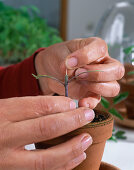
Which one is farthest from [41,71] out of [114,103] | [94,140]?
[94,140]

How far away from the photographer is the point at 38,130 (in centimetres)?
35

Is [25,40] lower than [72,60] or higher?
lower

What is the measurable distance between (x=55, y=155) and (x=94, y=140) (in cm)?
7

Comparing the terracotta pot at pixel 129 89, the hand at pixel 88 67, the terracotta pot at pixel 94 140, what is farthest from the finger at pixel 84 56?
the terracotta pot at pixel 129 89

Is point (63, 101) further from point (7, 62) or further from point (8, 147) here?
point (7, 62)

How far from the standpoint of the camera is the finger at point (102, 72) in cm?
54

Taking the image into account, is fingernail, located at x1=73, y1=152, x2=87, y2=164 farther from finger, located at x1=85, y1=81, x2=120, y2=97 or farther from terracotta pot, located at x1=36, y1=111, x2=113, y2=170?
finger, located at x1=85, y1=81, x2=120, y2=97

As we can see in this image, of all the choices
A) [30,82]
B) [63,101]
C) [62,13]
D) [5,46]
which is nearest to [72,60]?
[63,101]

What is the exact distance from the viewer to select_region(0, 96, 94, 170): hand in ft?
1.14

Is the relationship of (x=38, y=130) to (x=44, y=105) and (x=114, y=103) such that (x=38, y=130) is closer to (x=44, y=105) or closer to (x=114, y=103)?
(x=44, y=105)

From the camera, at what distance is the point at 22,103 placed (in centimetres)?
37

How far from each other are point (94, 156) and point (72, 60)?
0.62ft

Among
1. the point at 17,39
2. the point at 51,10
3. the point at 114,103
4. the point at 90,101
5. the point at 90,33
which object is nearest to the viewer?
the point at 90,101

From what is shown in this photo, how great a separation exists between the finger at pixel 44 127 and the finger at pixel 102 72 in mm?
184
